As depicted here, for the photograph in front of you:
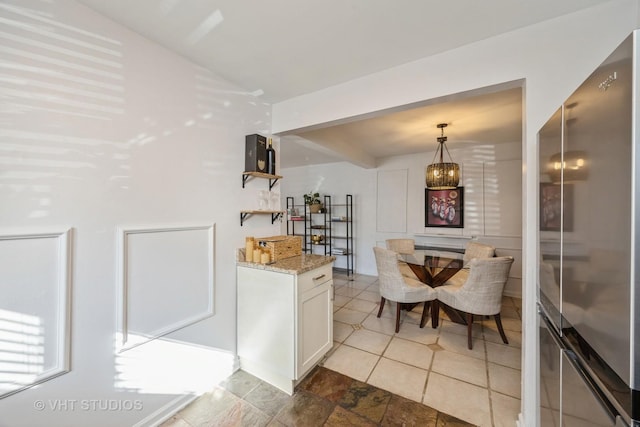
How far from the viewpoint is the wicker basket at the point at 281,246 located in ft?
6.63

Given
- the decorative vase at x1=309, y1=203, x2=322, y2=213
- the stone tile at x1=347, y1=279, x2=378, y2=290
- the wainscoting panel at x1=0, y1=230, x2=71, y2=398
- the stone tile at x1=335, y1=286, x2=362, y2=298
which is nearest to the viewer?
the wainscoting panel at x1=0, y1=230, x2=71, y2=398

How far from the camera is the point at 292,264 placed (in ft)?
6.17

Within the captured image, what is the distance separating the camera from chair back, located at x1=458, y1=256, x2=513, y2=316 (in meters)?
2.26

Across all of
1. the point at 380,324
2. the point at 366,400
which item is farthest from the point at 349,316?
the point at 366,400

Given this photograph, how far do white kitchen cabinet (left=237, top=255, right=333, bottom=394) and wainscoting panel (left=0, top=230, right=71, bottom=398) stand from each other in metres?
1.03

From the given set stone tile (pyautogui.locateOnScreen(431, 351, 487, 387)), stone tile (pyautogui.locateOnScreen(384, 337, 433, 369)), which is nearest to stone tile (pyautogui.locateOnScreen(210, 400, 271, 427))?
stone tile (pyautogui.locateOnScreen(384, 337, 433, 369))

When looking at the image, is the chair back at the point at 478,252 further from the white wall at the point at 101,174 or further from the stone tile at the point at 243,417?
the white wall at the point at 101,174

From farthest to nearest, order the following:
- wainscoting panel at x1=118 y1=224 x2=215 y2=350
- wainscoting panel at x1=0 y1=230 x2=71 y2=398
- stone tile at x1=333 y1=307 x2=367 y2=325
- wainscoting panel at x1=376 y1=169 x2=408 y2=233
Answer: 1. wainscoting panel at x1=376 y1=169 x2=408 y2=233
2. stone tile at x1=333 y1=307 x2=367 y2=325
3. wainscoting panel at x1=118 y1=224 x2=215 y2=350
4. wainscoting panel at x1=0 y1=230 x2=71 y2=398

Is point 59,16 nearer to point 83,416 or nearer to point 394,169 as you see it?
point 83,416

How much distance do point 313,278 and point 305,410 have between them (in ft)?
2.84

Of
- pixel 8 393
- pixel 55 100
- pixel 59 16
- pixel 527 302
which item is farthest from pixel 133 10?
pixel 527 302

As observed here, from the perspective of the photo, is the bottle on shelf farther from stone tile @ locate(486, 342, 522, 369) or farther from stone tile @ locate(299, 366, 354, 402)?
stone tile @ locate(486, 342, 522, 369)

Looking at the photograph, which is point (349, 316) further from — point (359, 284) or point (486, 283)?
point (486, 283)

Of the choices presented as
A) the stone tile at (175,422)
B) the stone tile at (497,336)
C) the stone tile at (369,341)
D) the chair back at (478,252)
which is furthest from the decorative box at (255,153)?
the stone tile at (497,336)
